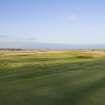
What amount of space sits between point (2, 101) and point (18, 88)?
3.74 m

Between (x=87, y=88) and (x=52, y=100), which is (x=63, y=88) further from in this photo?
(x=52, y=100)

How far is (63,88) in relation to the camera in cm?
1753

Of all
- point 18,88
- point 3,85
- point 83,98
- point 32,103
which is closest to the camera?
point 32,103

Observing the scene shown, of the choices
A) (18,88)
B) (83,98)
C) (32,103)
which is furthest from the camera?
(18,88)

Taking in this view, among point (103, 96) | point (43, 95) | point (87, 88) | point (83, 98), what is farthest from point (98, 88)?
point (43, 95)

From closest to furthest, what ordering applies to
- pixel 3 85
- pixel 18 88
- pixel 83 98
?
pixel 83 98, pixel 18 88, pixel 3 85

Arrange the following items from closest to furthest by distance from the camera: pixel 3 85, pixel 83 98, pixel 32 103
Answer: pixel 32 103 < pixel 83 98 < pixel 3 85

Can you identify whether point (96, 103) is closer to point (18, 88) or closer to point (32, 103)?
point (32, 103)

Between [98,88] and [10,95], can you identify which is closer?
[10,95]

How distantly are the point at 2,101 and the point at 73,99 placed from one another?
4213 mm

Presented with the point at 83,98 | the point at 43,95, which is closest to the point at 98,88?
the point at 83,98

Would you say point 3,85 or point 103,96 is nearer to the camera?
point 103,96

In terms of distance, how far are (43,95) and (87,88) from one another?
3.93m

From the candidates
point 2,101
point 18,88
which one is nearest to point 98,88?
point 18,88
